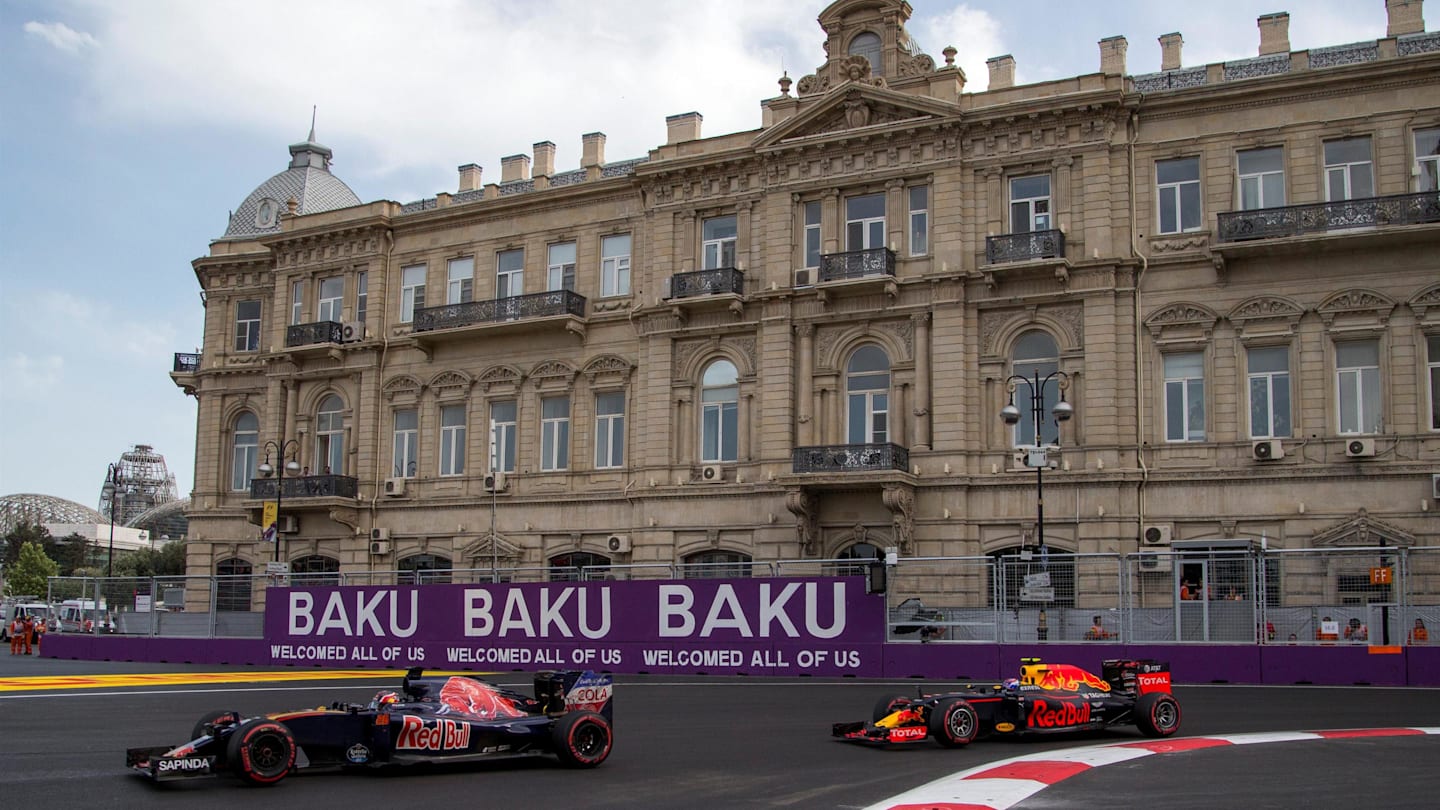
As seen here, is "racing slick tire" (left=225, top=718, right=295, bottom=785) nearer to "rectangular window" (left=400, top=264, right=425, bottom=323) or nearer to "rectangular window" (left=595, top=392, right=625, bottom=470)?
"rectangular window" (left=595, top=392, right=625, bottom=470)

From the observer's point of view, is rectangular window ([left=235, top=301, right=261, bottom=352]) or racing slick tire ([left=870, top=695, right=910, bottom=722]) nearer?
racing slick tire ([left=870, top=695, right=910, bottom=722])

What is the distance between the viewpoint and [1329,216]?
3466 cm

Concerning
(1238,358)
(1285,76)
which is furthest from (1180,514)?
(1285,76)

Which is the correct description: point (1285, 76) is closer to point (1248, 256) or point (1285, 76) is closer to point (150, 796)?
point (1248, 256)

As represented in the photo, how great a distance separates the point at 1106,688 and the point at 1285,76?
24.6 metres

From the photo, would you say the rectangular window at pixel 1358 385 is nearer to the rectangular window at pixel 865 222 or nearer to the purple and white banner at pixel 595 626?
the rectangular window at pixel 865 222

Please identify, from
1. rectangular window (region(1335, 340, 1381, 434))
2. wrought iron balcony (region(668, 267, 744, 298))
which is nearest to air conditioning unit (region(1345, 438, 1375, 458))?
rectangular window (region(1335, 340, 1381, 434))

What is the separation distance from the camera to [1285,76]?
1401 inches

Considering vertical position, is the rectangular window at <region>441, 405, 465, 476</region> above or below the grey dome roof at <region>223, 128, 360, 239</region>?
below

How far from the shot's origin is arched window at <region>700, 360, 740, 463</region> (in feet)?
139

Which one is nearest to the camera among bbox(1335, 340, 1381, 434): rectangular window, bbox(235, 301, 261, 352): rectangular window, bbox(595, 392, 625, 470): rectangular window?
bbox(1335, 340, 1381, 434): rectangular window

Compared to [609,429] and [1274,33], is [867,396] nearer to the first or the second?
[609,429]

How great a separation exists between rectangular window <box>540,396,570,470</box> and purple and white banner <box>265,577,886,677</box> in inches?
490

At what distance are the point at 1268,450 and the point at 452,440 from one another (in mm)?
26794
